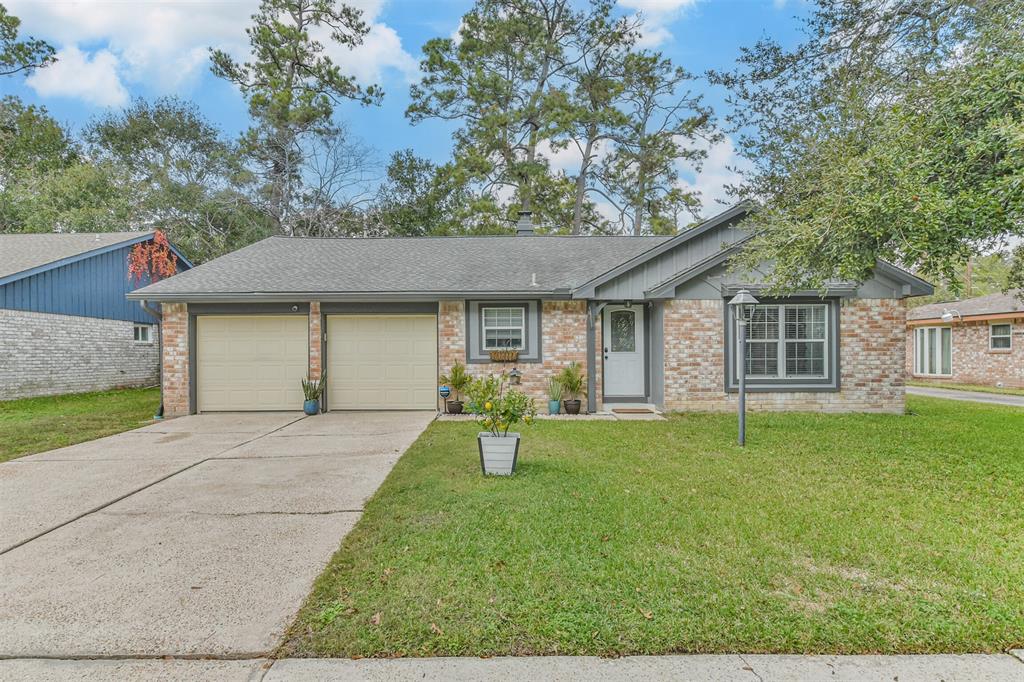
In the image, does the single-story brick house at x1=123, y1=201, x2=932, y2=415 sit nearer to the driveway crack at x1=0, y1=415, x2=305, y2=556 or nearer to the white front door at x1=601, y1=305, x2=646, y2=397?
the white front door at x1=601, y1=305, x2=646, y2=397

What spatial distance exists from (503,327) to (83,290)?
1265 cm

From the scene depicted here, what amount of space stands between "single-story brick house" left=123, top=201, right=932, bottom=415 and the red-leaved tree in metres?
7.39

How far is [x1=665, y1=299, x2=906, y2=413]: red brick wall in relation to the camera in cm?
995

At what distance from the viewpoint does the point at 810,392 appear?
10031 millimetres

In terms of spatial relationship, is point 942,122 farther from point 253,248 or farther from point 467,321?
point 253,248

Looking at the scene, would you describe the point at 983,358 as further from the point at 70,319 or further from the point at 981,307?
the point at 70,319

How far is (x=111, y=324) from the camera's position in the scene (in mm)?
15539

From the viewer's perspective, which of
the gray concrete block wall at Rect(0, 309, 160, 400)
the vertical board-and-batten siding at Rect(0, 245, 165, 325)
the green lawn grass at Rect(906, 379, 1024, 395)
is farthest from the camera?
the green lawn grass at Rect(906, 379, 1024, 395)

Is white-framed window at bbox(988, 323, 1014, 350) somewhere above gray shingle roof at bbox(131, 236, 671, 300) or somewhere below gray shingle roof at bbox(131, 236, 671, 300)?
below

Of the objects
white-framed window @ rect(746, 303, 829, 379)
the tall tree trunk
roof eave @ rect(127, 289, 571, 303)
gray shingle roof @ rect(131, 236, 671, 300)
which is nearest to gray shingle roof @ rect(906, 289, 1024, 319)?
white-framed window @ rect(746, 303, 829, 379)

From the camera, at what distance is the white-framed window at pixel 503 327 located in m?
10.4

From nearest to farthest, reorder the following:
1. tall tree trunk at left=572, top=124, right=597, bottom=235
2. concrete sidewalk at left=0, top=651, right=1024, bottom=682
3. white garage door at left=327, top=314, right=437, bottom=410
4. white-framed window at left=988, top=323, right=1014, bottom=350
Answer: concrete sidewalk at left=0, top=651, right=1024, bottom=682
white garage door at left=327, top=314, right=437, bottom=410
white-framed window at left=988, top=323, right=1014, bottom=350
tall tree trunk at left=572, top=124, right=597, bottom=235

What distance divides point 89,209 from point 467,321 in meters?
21.8

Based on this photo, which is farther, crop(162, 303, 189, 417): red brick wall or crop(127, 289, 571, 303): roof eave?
crop(162, 303, 189, 417): red brick wall
